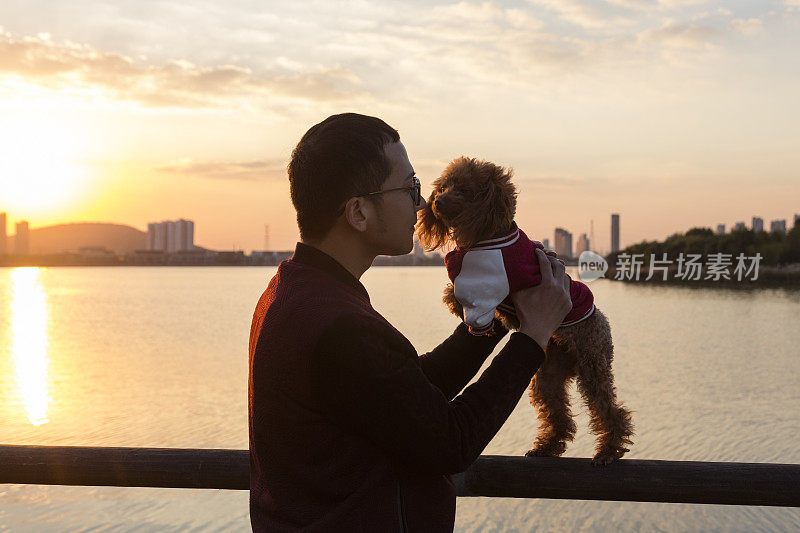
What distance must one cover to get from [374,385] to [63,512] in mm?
11118

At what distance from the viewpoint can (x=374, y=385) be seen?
1.57m

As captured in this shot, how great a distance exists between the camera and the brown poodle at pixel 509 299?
8.46 ft

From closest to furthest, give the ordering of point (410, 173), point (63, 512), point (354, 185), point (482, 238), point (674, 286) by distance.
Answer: point (354, 185)
point (410, 173)
point (482, 238)
point (63, 512)
point (674, 286)

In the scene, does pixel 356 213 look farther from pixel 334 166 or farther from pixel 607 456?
pixel 607 456

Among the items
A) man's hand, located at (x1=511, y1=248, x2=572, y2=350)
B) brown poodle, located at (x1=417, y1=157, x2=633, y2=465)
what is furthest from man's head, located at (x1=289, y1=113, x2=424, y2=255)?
brown poodle, located at (x1=417, y1=157, x2=633, y2=465)

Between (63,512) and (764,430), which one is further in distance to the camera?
(764,430)

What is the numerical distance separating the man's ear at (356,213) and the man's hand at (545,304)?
1.93 ft

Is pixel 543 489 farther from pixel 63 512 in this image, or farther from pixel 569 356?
pixel 63 512

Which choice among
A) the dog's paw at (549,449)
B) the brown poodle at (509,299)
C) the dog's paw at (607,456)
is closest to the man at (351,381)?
the brown poodle at (509,299)

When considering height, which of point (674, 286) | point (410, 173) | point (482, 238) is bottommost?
point (674, 286)

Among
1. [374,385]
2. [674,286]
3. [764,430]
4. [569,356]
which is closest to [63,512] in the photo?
[569,356]

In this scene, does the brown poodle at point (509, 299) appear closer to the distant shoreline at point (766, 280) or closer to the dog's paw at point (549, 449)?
the dog's paw at point (549, 449)

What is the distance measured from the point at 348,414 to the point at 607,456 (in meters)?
1.48

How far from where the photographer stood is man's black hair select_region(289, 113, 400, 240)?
1.76 metres
